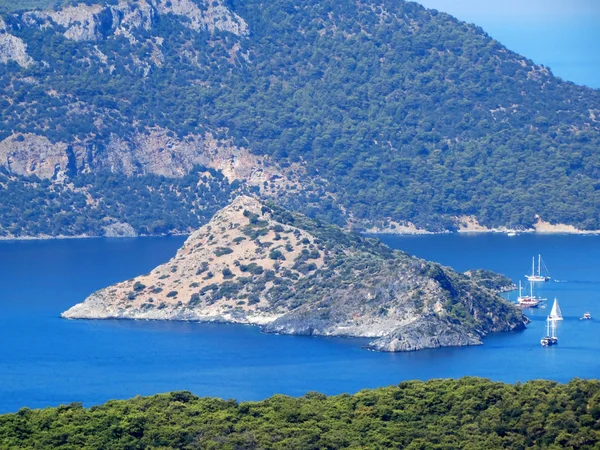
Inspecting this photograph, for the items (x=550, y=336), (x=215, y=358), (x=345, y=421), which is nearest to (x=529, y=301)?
(x=550, y=336)

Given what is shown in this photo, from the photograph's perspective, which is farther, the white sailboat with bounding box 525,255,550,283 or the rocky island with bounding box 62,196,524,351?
the white sailboat with bounding box 525,255,550,283

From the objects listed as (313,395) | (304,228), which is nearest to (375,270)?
(304,228)

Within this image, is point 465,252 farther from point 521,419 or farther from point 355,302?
point 521,419

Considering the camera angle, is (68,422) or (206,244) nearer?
(68,422)

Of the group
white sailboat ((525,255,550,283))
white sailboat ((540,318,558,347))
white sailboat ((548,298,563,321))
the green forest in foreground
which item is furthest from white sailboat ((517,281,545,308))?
the green forest in foreground

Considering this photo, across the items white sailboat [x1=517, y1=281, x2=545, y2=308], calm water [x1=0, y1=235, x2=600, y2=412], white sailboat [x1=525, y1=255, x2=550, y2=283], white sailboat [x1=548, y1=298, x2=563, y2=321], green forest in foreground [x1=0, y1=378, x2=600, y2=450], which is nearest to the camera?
green forest in foreground [x1=0, y1=378, x2=600, y2=450]

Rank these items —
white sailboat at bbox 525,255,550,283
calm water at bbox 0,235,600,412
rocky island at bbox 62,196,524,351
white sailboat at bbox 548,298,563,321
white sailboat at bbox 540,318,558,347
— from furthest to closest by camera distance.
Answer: white sailboat at bbox 525,255,550,283 < white sailboat at bbox 548,298,563,321 < rocky island at bbox 62,196,524,351 < white sailboat at bbox 540,318,558,347 < calm water at bbox 0,235,600,412

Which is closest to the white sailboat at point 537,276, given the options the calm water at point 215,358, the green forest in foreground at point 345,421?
the calm water at point 215,358

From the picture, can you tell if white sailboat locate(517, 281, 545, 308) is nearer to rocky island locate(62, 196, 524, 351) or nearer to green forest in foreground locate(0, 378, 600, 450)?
rocky island locate(62, 196, 524, 351)
